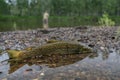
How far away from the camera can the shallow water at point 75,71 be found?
23.8 ft

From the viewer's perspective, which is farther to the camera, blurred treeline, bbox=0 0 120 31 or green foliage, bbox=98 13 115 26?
blurred treeline, bbox=0 0 120 31

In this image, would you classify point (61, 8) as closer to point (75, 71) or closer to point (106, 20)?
point (106, 20)

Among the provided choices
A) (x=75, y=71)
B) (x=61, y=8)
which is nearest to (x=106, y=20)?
(x=75, y=71)

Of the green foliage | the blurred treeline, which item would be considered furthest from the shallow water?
the blurred treeline

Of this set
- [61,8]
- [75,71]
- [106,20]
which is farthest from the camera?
[61,8]

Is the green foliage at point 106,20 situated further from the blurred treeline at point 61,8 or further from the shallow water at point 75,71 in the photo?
the blurred treeline at point 61,8

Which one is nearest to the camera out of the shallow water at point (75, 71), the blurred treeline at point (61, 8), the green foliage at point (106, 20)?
the shallow water at point (75, 71)

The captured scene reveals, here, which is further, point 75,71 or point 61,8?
point 61,8

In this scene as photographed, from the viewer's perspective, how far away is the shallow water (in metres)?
7.25

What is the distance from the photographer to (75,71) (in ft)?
25.5

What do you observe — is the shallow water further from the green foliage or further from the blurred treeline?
the blurred treeline

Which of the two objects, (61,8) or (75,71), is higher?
(61,8)

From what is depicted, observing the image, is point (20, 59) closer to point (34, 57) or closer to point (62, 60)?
point (34, 57)

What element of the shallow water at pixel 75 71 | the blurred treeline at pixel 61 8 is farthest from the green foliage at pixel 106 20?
the blurred treeline at pixel 61 8
